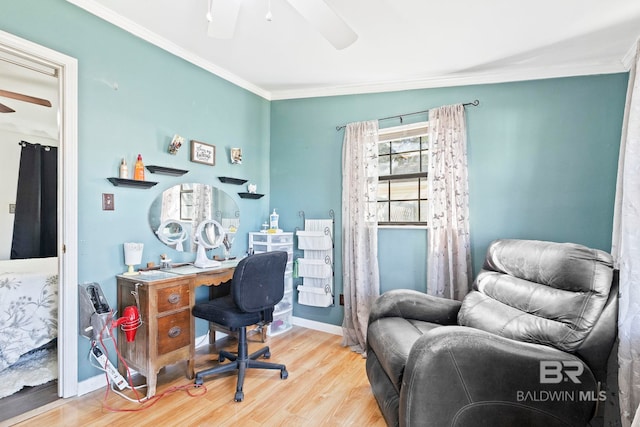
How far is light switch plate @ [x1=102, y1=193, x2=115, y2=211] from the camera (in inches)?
85.2

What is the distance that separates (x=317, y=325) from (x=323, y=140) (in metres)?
1.91

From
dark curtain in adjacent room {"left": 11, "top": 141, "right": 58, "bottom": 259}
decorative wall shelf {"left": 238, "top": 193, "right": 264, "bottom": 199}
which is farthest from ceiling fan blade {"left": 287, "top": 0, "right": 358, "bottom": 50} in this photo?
dark curtain in adjacent room {"left": 11, "top": 141, "right": 58, "bottom": 259}

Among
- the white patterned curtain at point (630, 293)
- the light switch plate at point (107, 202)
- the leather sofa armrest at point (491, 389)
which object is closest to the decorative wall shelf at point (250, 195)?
the light switch plate at point (107, 202)

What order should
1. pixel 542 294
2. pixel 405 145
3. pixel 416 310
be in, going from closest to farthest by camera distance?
pixel 542 294
pixel 416 310
pixel 405 145

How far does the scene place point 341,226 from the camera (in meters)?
3.15

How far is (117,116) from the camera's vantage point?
7.32 feet

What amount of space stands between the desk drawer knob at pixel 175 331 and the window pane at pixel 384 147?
2.33 meters

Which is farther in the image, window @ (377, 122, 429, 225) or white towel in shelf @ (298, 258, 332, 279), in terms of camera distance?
white towel in shelf @ (298, 258, 332, 279)

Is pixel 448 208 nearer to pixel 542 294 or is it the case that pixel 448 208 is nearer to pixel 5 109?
pixel 542 294

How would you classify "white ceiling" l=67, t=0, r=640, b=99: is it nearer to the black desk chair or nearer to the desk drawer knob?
the black desk chair

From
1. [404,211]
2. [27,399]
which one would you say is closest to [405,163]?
[404,211]

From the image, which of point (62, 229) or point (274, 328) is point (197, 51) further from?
point (274, 328)

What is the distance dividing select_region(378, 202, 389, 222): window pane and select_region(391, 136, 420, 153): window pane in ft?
1.75

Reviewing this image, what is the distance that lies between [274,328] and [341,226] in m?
1.21
